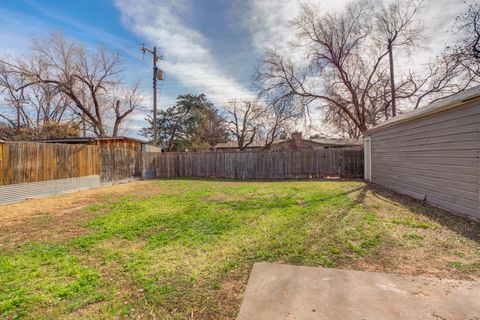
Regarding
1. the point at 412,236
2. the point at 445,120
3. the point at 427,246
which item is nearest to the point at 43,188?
the point at 412,236

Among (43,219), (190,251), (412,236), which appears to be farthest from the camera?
(43,219)

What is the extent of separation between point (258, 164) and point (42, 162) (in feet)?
29.9

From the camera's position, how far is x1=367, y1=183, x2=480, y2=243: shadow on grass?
3857 mm

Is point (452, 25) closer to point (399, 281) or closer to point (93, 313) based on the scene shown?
point (399, 281)

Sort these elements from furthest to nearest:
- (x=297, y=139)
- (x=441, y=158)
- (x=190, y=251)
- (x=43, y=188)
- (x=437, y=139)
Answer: (x=297, y=139) → (x=43, y=188) → (x=437, y=139) → (x=441, y=158) → (x=190, y=251)

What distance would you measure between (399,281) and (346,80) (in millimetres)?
16222

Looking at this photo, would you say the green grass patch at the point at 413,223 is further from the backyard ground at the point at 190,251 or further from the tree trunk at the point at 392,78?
the tree trunk at the point at 392,78

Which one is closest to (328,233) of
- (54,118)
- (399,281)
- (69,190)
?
(399,281)

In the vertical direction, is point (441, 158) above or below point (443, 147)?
below

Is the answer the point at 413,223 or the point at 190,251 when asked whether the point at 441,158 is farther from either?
the point at 190,251

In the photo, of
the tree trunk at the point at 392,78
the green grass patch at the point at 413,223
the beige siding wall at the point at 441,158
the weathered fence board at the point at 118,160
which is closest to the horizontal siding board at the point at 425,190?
the beige siding wall at the point at 441,158

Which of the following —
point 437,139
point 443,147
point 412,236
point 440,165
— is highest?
point 437,139

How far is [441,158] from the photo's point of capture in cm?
551

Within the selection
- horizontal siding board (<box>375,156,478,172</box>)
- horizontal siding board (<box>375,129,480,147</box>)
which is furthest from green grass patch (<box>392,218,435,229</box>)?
horizontal siding board (<box>375,129,480,147</box>)
